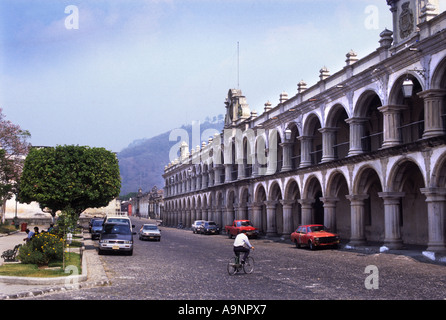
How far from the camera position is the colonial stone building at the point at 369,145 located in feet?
76.0

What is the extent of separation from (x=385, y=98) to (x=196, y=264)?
45.2 ft

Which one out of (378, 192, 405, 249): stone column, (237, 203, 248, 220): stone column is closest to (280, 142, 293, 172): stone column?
(237, 203, 248, 220): stone column

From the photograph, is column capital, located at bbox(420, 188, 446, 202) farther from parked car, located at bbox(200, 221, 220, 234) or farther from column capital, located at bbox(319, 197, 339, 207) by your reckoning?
parked car, located at bbox(200, 221, 220, 234)

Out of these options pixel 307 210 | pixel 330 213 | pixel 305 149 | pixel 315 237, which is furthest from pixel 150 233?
pixel 315 237

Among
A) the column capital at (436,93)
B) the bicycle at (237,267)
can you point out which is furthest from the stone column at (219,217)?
the bicycle at (237,267)

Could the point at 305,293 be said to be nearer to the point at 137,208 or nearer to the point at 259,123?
the point at 259,123

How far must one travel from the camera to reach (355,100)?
2966 cm

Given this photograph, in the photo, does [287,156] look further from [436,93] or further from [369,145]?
[436,93]

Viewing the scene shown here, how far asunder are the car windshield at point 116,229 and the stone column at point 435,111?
51.7 ft

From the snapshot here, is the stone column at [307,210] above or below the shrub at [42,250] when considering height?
above

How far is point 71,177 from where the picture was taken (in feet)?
104

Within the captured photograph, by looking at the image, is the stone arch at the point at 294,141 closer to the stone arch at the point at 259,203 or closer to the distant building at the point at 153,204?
the stone arch at the point at 259,203

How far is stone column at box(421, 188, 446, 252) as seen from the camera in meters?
22.5
